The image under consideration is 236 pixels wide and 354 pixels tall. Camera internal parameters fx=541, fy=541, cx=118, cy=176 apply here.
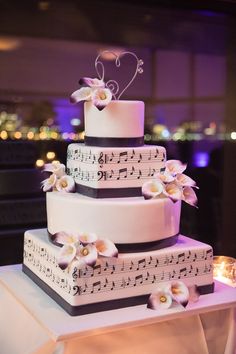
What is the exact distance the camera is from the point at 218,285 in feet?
6.29

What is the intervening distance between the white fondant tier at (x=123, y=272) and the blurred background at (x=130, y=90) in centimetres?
235

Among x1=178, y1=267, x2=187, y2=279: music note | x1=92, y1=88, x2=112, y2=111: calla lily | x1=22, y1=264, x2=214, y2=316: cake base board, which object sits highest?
x1=92, y1=88, x2=112, y2=111: calla lily

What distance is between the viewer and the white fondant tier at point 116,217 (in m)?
1.67

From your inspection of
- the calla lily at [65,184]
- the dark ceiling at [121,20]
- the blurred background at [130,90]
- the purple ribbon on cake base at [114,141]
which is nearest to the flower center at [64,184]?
the calla lily at [65,184]

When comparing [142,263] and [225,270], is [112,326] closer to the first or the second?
[142,263]

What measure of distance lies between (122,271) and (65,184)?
38cm

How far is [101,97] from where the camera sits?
172cm

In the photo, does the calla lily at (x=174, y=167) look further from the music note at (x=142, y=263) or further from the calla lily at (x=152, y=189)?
the music note at (x=142, y=263)

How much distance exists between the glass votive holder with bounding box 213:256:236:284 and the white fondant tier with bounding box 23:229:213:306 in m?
0.46

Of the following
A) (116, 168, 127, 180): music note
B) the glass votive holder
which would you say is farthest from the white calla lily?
the glass votive holder

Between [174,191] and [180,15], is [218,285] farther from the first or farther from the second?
[180,15]

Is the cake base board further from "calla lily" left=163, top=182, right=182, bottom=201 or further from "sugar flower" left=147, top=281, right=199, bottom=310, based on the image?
"calla lily" left=163, top=182, right=182, bottom=201

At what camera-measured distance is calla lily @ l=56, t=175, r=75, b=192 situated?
6.05ft

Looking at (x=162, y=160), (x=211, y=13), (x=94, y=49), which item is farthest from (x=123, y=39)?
(x=162, y=160)
